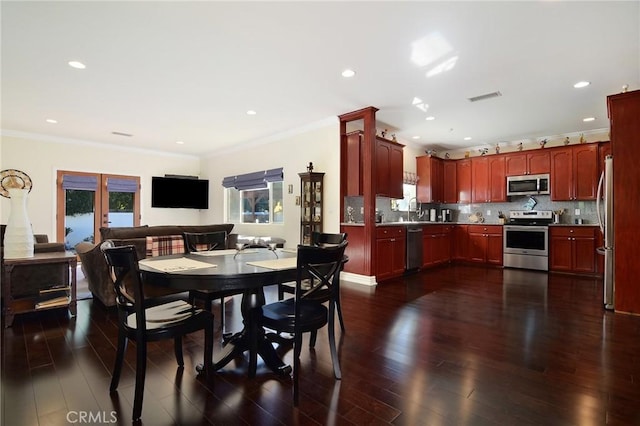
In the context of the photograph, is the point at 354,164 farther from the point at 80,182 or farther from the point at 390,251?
the point at 80,182

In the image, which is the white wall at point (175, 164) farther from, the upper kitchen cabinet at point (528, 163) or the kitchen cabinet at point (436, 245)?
the upper kitchen cabinet at point (528, 163)

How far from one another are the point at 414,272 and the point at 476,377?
151 inches

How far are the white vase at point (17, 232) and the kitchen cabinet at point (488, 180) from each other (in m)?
7.56

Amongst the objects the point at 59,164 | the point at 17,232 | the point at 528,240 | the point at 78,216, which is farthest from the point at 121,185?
the point at 528,240

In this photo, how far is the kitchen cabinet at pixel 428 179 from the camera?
699 cm

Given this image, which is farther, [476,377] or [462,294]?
[462,294]

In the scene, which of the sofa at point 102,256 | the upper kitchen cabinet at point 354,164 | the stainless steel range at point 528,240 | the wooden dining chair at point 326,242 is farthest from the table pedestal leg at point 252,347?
the stainless steel range at point 528,240

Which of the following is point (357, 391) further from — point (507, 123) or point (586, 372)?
point (507, 123)

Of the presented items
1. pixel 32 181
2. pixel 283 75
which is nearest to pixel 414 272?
pixel 283 75

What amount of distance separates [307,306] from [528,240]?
574 cm

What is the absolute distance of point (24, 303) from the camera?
3.29m

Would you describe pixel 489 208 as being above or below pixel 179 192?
below

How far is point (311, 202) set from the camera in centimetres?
546

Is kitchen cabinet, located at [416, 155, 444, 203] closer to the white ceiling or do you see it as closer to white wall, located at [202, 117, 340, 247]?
the white ceiling
